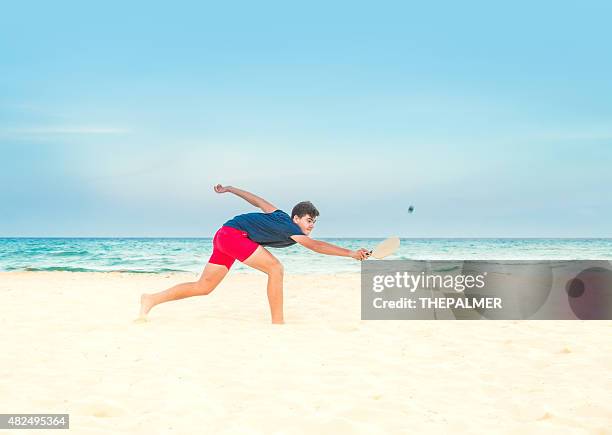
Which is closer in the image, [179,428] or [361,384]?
[179,428]

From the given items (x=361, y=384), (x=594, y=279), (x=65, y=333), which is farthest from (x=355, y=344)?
(x=594, y=279)

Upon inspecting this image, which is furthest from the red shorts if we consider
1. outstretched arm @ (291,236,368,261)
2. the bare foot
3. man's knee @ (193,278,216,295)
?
the bare foot

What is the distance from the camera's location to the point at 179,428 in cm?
322

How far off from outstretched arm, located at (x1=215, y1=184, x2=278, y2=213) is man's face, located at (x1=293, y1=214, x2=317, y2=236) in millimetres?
359

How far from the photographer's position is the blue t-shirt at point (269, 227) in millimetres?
5934

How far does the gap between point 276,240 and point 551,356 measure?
275 cm

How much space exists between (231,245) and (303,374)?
218 centimetres

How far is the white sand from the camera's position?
3.41m

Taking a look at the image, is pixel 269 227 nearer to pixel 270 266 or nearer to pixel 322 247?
pixel 270 266

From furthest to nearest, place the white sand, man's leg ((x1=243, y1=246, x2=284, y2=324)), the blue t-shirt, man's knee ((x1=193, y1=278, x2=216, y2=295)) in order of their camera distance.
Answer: man's knee ((x1=193, y1=278, x2=216, y2=295)) → man's leg ((x1=243, y1=246, x2=284, y2=324)) → the blue t-shirt → the white sand

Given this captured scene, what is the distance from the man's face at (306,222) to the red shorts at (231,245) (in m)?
0.50

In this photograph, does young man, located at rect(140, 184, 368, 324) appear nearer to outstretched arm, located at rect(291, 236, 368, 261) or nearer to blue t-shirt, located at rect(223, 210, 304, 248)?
blue t-shirt, located at rect(223, 210, 304, 248)

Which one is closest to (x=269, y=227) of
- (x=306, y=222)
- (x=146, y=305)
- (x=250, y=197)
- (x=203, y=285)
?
(x=306, y=222)

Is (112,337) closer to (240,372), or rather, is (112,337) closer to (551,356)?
(240,372)
